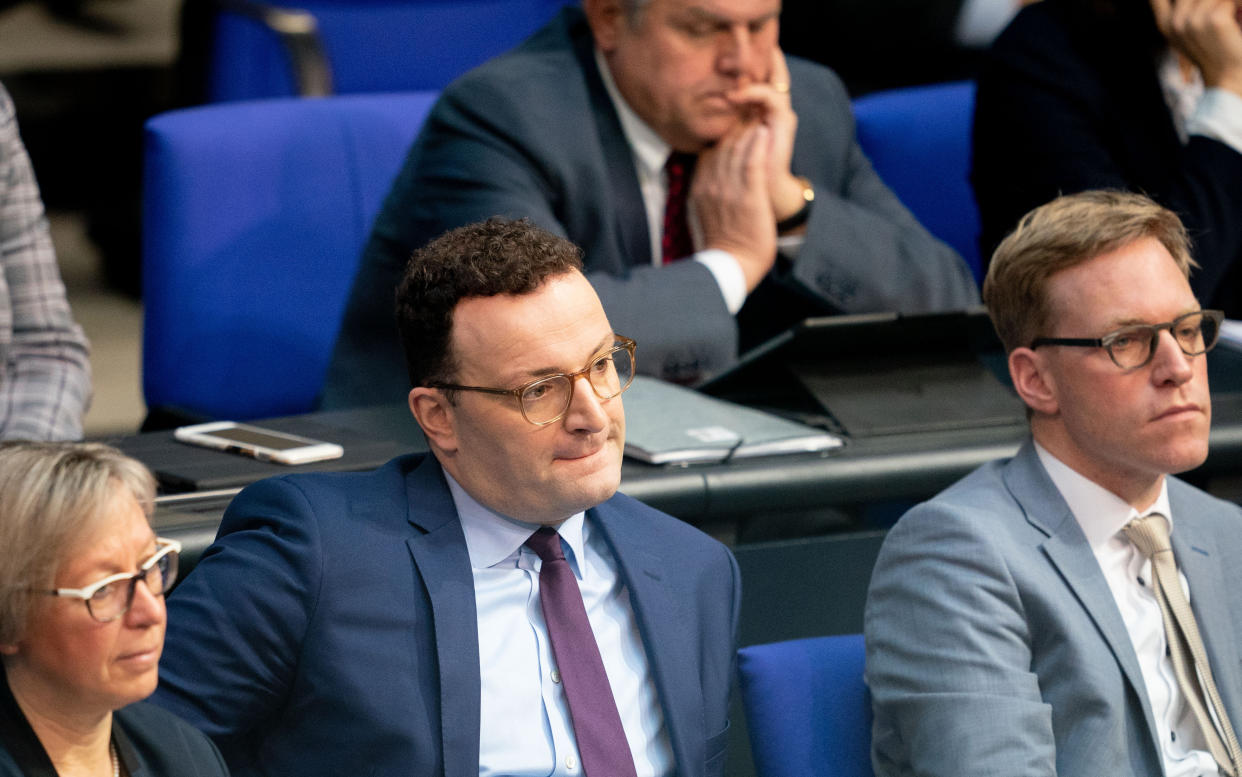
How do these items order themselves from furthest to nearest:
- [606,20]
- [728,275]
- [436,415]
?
[606,20] < [728,275] < [436,415]

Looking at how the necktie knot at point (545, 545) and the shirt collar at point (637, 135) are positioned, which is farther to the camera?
the shirt collar at point (637, 135)

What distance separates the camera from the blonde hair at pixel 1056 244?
1785mm

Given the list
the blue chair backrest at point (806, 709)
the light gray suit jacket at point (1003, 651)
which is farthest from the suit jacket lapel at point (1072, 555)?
the blue chair backrest at point (806, 709)

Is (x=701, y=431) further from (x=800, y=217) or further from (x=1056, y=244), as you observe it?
(x=800, y=217)

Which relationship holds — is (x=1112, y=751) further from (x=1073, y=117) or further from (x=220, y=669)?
(x=1073, y=117)

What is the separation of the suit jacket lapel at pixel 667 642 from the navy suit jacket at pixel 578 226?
796 millimetres

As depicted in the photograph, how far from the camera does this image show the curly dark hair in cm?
157

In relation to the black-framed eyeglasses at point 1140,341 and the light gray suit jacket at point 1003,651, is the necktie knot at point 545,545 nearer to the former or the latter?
the light gray suit jacket at point 1003,651

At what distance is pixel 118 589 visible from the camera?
1.19m

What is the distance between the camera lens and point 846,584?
6.82 ft

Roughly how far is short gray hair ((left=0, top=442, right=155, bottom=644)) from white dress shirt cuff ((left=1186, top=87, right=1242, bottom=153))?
2112 millimetres

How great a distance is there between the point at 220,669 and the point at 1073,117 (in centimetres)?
189

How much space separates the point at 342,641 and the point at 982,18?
118 inches

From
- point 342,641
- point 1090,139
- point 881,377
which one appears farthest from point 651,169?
point 342,641
